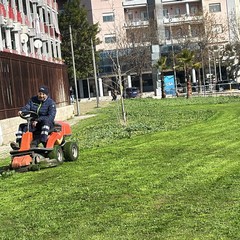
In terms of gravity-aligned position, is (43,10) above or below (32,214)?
above

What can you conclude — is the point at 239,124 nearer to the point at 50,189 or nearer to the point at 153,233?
the point at 50,189

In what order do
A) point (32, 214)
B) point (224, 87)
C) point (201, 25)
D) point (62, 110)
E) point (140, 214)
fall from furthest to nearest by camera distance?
point (201, 25)
point (224, 87)
point (62, 110)
point (32, 214)
point (140, 214)

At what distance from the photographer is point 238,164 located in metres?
9.80

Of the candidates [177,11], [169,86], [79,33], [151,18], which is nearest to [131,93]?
[169,86]

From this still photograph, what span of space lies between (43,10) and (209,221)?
48.5 metres

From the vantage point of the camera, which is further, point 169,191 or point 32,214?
point 169,191

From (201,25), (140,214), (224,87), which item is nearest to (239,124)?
A: (140,214)

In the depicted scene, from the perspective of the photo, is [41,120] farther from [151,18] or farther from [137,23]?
[151,18]

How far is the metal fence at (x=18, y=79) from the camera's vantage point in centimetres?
2195

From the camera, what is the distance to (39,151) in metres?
11.5

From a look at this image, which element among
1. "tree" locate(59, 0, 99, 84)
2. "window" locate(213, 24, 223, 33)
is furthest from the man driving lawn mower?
"tree" locate(59, 0, 99, 84)

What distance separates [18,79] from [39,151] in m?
13.3

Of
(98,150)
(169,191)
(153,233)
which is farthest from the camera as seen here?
(98,150)

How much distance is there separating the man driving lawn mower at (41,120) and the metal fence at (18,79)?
9473mm
